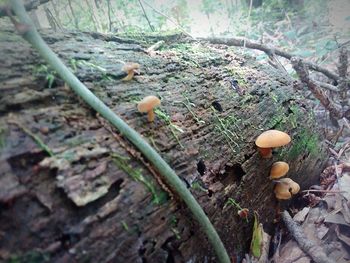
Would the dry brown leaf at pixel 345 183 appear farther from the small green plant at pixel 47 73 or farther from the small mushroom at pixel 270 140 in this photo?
the small green plant at pixel 47 73

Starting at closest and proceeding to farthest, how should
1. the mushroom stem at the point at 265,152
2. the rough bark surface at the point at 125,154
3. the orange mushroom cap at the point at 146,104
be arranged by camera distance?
the rough bark surface at the point at 125,154 < the orange mushroom cap at the point at 146,104 < the mushroom stem at the point at 265,152

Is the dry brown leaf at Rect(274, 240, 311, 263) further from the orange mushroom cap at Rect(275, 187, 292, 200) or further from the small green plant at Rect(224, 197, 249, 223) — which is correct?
the small green plant at Rect(224, 197, 249, 223)

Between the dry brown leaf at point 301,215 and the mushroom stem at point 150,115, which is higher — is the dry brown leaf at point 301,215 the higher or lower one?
the lower one

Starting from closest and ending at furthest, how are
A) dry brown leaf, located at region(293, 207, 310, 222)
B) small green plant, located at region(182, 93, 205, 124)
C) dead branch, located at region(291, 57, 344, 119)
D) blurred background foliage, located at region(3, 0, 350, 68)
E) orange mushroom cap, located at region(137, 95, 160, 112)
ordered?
1. orange mushroom cap, located at region(137, 95, 160, 112)
2. small green plant, located at region(182, 93, 205, 124)
3. dry brown leaf, located at region(293, 207, 310, 222)
4. dead branch, located at region(291, 57, 344, 119)
5. blurred background foliage, located at region(3, 0, 350, 68)

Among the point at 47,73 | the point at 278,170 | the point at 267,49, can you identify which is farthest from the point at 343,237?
the point at 267,49

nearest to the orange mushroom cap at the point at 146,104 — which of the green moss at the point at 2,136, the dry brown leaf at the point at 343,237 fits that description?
the green moss at the point at 2,136

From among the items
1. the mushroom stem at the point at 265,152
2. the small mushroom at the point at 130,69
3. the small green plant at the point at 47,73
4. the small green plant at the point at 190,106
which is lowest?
the mushroom stem at the point at 265,152

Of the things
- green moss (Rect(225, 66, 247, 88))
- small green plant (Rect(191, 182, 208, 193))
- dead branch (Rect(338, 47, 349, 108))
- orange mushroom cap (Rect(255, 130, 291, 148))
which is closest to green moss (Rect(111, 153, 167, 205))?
small green plant (Rect(191, 182, 208, 193))

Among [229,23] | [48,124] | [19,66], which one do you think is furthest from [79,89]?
[229,23]
